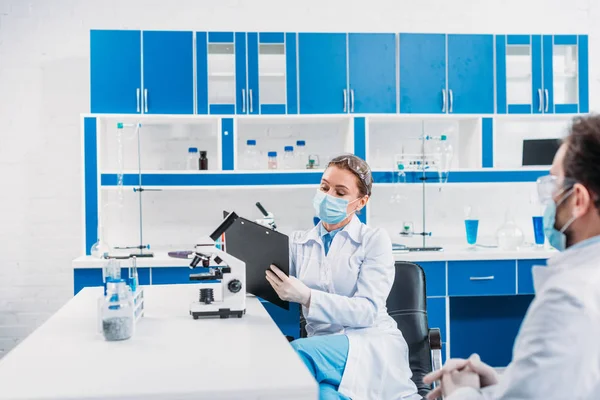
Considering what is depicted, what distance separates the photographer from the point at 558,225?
1086mm

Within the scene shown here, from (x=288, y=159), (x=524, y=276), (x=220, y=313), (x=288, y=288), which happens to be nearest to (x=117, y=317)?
(x=220, y=313)

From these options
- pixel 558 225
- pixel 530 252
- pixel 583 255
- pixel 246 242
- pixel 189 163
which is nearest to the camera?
pixel 583 255

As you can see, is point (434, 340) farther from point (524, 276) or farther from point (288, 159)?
point (288, 159)

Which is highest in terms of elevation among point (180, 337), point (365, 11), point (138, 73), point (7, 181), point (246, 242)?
point (365, 11)

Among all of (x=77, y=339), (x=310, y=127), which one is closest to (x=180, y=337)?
(x=77, y=339)

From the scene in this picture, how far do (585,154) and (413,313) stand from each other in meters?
1.17

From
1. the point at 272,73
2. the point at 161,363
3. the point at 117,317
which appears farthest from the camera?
the point at 272,73

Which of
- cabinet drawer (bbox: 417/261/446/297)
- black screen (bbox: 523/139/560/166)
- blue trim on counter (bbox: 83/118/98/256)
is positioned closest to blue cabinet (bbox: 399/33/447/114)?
black screen (bbox: 523/139/560/166)

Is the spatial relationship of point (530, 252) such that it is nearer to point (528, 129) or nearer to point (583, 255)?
point (528, 129)

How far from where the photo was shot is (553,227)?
110 centimetres

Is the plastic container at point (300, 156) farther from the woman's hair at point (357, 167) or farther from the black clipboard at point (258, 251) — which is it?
the black clipboard at point (258, 251)

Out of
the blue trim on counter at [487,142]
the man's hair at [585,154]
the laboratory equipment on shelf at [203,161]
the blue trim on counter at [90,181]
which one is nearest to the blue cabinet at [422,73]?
the blue trim on counter at [487,142]

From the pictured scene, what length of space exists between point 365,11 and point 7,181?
8.52 feet

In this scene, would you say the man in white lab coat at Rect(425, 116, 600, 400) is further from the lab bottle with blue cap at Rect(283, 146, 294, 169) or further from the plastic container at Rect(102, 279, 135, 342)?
the lab bottle with blue cap at Rect(283, 146, 294, 169)
